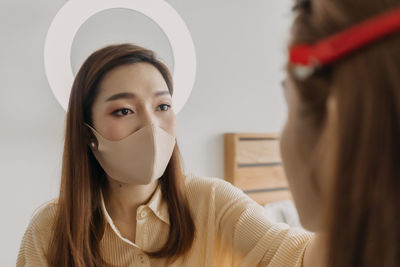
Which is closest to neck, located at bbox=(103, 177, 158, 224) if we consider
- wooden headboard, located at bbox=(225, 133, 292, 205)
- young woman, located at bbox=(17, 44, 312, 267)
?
young woman, located at bbox=(17, 44, 312, 267)

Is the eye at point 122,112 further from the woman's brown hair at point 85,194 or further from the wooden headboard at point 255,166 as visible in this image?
the wooden headboard at point 255,166

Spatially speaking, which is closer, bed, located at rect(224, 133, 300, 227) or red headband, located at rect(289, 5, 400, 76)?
red headband, located at rect(289, 5, 400, 76)

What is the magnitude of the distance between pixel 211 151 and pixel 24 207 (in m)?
0.89

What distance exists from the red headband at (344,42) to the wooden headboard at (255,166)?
4.78ft

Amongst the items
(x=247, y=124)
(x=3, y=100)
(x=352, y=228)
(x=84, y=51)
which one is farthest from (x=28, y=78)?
(x=352, y=228)

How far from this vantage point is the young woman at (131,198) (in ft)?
2.87

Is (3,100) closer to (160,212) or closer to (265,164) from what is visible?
(160,212)

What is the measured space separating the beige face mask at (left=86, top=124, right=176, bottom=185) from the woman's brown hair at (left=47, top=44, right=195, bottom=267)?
0.09m

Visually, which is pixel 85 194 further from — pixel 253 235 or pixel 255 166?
pixel 255 166

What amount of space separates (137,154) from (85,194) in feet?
0.64

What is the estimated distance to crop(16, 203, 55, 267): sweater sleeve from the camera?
91 cm

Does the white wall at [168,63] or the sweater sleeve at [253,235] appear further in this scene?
the white wall at [168,63]

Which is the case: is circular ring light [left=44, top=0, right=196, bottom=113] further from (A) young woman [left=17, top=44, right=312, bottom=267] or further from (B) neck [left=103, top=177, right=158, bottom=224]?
(B) neck [left=103, top=177, right=158, bottom=224]

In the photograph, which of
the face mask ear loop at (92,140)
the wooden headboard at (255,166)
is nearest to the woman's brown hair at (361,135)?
the face mask ear loop at (92,140)
